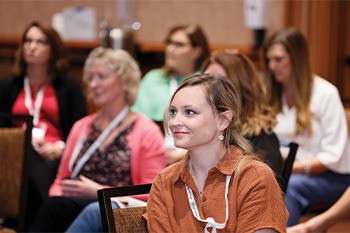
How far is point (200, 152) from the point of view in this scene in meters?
2.39

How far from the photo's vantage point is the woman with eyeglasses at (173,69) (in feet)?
14.7

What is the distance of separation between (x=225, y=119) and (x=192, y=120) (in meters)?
0.12

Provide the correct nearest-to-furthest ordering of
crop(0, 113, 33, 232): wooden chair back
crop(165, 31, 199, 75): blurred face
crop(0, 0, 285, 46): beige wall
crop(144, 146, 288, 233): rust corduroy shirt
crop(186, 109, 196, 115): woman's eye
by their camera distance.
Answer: crop(144, 146, 288, 233): rust corduroy shirt
crop(186, 109, 196, 115): woman's eye
crop(0, 113, 33, 232): wooden chair back
crop(165, 31, 199, 75): blurred face
crop(0, 0, 285, 46): beige wall

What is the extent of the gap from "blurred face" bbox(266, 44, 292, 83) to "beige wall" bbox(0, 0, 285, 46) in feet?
5.62

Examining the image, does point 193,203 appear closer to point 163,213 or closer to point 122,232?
point 163,213

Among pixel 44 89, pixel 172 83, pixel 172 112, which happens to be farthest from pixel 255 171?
pixel 44 89

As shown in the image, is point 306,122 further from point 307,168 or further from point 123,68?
point 123,68

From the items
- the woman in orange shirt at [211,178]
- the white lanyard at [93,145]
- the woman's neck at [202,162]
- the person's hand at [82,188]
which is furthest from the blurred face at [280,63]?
the woman's neck at [202,162]

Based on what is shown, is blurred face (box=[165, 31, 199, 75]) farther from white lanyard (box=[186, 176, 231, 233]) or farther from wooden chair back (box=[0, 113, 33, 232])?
white lanyard (box=[186, 176, 231, 233])

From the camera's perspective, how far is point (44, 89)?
4.61 metres

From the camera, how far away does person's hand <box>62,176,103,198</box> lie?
11.2 ft

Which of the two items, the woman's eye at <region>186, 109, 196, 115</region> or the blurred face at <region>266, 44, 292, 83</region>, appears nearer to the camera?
the woman's eye at <region>186, 109, 196, 115</region>

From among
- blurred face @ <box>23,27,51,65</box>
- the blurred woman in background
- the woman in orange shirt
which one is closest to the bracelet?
the blurred woman in background

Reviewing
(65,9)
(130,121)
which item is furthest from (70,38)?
(130,121)
